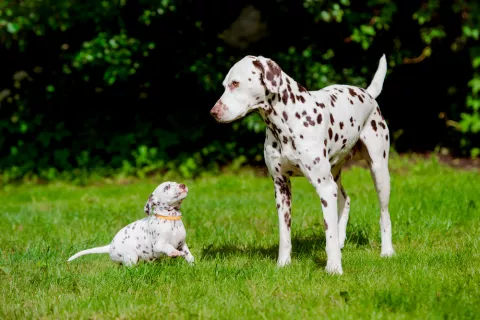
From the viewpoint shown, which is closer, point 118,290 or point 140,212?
point 118,290

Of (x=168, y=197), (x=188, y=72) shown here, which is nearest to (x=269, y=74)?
(x=168, y=197)

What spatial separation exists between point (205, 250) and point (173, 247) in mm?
821

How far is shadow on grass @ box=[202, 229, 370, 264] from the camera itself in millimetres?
5848

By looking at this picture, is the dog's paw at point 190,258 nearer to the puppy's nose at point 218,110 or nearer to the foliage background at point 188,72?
the puppy's nose at point 218,110

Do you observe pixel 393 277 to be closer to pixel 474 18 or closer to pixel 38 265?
pixel 38 265

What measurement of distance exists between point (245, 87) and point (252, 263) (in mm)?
1422

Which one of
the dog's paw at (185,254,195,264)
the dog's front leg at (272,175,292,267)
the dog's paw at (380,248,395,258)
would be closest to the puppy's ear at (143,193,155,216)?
the dog's paw at (185,254,195,264)

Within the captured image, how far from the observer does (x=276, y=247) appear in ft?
20.5

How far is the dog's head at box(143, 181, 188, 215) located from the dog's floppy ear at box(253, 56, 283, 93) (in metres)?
1.08

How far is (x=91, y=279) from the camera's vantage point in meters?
5.04

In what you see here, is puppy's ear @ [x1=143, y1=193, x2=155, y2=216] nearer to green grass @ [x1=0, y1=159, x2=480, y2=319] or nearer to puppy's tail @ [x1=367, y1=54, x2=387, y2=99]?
green grass @ [x1=0, y1=159, x2=480, y2=319]

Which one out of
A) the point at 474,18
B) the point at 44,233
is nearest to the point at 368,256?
the point at 44,233

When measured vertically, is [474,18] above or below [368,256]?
above

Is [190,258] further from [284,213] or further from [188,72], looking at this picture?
[188,72]
